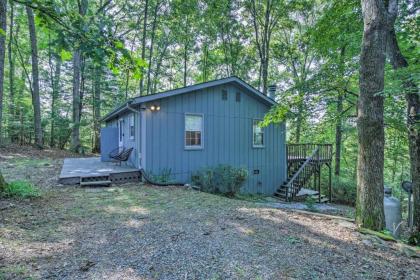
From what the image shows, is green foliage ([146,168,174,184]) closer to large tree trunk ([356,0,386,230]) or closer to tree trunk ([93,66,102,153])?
large tree trunk ([356,0,386,230])

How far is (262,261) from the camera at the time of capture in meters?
2.89

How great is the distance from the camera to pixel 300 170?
433 inches

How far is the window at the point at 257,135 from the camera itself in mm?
10601

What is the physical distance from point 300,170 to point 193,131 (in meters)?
5.39

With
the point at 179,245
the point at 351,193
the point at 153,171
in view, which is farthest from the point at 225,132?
the point at 351,193

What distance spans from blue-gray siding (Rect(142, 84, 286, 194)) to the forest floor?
322cm

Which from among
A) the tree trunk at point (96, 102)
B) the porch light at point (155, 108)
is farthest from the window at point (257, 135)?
the tree trunk at point (96, 102)

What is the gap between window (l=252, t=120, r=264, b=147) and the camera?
34.8ft

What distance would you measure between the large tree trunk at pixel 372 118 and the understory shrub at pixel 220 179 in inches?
190

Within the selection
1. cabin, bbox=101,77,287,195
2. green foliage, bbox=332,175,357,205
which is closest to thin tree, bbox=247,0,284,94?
cabin, bbox=101,77,287,195

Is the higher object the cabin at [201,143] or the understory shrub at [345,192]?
the cabin at [201,143]

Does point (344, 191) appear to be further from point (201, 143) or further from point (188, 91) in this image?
point (188, 91)

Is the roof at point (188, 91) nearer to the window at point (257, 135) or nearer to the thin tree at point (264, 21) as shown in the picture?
the window at point (257, 135)

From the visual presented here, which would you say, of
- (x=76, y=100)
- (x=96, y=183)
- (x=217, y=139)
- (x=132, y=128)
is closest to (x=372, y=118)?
(x=217, y=139)
